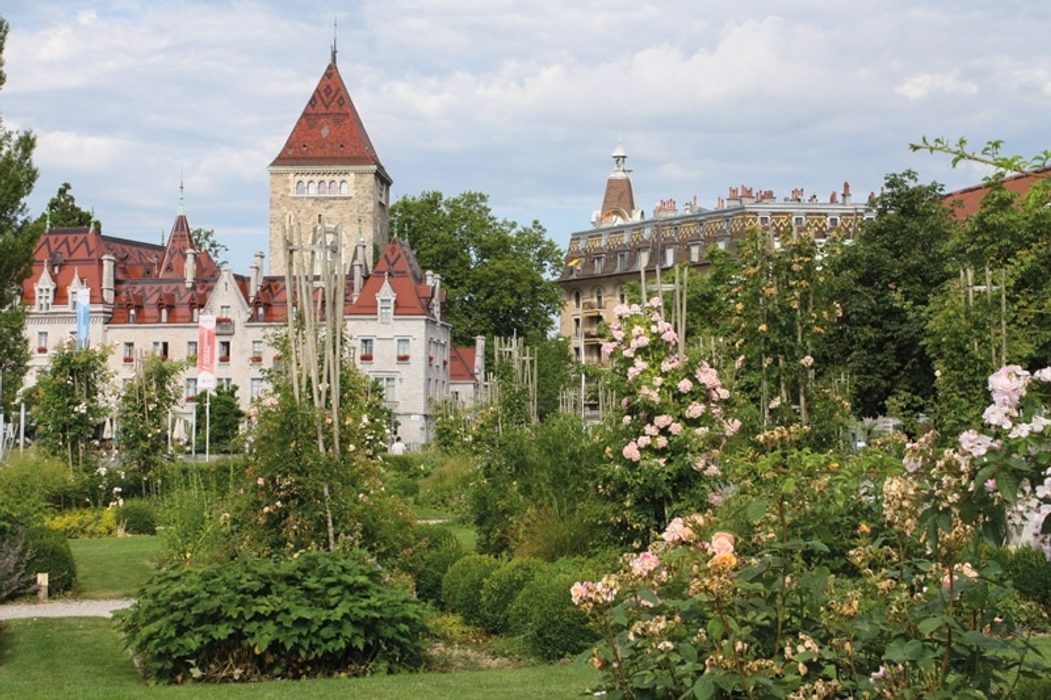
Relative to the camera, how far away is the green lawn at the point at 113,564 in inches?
659

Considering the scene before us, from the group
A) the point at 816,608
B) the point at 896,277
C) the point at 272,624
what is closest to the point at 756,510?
the point at 816,608

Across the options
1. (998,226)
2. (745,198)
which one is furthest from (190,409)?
(998,226)

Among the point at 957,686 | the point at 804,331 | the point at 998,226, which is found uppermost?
the point at 998,226

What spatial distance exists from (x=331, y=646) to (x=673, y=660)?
5056mm

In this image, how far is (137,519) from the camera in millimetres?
24422

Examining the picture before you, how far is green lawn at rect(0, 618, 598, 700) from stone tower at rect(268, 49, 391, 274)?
70.4m

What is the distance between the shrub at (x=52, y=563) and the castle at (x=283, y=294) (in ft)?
A: 148

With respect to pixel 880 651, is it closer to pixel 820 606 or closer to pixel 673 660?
pixel 820 606

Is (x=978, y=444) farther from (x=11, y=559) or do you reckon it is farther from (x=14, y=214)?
(x=14, y=214)

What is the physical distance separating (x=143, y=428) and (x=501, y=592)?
1693 cm

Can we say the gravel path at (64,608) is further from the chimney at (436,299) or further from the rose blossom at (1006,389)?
the chimney at (436,299)

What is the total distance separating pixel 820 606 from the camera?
215 inches

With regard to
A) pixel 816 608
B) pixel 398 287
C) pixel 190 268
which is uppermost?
pixel 190 268

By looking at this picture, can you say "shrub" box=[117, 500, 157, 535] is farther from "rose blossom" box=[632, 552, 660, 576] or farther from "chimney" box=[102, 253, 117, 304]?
"chimney" box=[102, 253, 117, 304]
